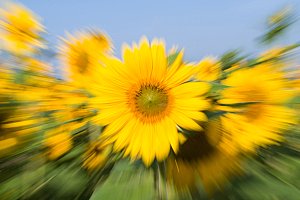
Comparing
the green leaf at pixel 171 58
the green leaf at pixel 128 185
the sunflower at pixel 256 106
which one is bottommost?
the green leaf at pixel 128 185

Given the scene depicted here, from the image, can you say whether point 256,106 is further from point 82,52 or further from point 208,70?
point 82,52

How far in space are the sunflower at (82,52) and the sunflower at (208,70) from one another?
0.26ft

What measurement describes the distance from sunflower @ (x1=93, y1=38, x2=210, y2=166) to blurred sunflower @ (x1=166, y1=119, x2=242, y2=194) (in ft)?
0.06

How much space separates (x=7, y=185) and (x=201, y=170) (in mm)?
132

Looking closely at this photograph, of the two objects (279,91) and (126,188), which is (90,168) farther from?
(279,91)

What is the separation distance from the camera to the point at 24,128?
28 cm

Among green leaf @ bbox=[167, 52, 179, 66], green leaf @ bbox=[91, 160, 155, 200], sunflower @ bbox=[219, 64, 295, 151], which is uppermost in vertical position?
green leaf @ bbox=[167, 52, 179, 66]

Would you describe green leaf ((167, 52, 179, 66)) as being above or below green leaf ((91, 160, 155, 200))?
above

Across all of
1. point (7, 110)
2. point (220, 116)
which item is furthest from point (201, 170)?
point (7, 110)

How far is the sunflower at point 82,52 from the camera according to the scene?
32 cm

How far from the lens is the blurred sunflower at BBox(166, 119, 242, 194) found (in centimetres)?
25

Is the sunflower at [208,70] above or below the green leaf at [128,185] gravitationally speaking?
above

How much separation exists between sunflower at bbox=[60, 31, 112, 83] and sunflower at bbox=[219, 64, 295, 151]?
11 cm

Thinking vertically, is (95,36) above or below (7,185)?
above
